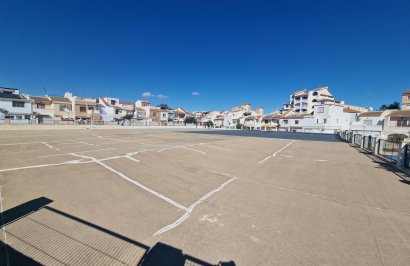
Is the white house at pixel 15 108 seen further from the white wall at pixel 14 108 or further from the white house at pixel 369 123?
the white house at pixel 369 123

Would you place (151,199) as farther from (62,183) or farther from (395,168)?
(395,168)

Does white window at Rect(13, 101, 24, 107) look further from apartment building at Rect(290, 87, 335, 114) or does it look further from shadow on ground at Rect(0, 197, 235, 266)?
apartment building at Rect(290, 87, 335, 114)

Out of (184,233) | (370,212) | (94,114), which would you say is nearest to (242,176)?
(370,212)

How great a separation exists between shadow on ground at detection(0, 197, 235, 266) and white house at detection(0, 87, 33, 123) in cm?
5089

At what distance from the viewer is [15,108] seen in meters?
41.4

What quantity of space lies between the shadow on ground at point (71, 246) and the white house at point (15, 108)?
2004 inches

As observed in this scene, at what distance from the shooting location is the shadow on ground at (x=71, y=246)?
263 cm

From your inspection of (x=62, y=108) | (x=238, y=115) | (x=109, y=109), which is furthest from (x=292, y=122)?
(x=62, y=108)

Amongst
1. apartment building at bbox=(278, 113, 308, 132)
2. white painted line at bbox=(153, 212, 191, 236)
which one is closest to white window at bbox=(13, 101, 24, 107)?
white painted line at bbox=(153, 212, 191, 236)

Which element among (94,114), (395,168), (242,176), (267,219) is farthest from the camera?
(94,114)

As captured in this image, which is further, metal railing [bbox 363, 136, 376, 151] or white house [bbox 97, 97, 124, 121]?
white house [bbox 97, 97, 124, 121]

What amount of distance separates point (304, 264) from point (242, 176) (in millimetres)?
4383

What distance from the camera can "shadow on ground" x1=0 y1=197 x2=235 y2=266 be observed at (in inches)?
104

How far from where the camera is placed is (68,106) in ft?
170
